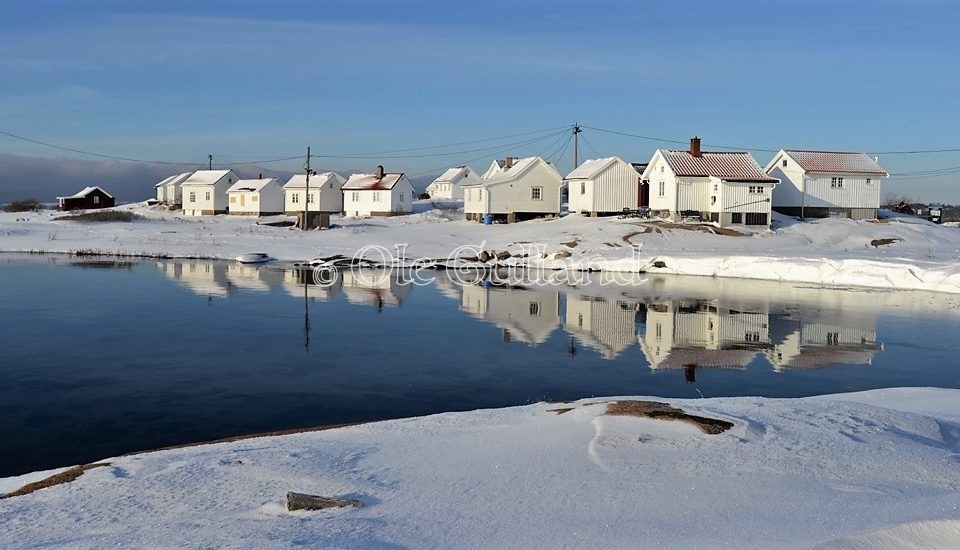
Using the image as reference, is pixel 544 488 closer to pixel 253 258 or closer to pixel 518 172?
pixel 253 258

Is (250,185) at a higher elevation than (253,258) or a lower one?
higher

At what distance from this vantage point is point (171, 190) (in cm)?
10944

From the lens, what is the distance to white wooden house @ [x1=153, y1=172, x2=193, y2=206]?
108125mm

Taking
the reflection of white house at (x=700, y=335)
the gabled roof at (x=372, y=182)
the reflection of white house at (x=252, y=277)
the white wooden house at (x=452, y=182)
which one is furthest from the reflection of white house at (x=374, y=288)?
the white wooden house at (x=452, y=182)

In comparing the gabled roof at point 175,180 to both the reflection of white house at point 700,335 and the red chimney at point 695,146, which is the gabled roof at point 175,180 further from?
the reflection of white house at point 700,335

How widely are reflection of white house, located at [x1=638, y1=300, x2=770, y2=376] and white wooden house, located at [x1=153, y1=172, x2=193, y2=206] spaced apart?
9137 cm

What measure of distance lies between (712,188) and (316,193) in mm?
44137

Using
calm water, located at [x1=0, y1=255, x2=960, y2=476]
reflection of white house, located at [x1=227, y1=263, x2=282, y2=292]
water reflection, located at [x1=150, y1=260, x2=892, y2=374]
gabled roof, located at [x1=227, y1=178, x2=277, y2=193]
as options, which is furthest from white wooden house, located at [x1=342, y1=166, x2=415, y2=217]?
calm water, located at [x1=0, y1=255, x2=960, y2=476]

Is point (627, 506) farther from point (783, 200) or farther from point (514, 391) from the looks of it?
point (783, 200)

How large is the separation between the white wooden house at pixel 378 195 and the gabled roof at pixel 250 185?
8.63m

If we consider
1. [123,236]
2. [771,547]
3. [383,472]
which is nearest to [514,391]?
[383,472]

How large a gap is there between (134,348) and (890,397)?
51.7 feet

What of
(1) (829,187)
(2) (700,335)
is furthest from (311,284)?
(1) (829,187)

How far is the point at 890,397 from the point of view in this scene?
1323cm
